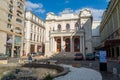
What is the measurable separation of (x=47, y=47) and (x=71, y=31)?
35.6 ft

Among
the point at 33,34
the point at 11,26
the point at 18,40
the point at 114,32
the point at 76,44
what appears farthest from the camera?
the point at 33,34

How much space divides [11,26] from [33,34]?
691 inches

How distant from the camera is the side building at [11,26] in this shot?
40.2 metres

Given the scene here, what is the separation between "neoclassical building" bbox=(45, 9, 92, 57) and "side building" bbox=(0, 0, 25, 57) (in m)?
9.90

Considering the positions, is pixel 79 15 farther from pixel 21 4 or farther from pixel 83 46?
pixel 21 4

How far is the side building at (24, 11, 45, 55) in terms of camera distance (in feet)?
187

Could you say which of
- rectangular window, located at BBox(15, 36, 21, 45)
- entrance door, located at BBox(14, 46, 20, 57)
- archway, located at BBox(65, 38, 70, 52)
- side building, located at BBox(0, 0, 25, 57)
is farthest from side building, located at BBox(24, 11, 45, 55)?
archway, located at BBox(65, 38, 70, 52)

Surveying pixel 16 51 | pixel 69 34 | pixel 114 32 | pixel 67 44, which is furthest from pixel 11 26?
pixel 114 32

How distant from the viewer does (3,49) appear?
131 feet

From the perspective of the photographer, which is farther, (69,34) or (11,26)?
(69,34)

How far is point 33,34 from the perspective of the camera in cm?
6166

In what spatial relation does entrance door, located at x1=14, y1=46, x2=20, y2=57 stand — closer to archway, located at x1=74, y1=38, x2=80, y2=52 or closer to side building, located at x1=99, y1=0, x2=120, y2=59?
archway, located at x1=74, y1=38, x2=80, y2=52

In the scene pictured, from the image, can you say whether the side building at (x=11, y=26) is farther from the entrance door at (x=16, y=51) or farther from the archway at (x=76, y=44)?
the archway at (x=76, y=44)

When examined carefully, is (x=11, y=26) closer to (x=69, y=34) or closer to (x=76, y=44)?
(x=69, y=34)
